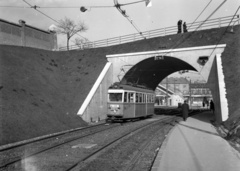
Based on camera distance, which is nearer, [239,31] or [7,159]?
[7,159]

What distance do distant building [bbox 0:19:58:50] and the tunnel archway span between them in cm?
1183

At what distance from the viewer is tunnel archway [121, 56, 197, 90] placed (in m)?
29.5

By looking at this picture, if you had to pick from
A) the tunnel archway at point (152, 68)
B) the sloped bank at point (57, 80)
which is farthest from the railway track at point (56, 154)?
the tunnel archway at point (152, 68)

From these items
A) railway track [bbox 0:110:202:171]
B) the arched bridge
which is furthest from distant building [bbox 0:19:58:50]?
railway track [bbox 0:110:202:171]

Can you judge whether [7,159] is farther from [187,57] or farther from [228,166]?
[187,57]

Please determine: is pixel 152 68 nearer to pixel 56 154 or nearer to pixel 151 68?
pixel 151 68

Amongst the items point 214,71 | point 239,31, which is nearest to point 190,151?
point 214,71

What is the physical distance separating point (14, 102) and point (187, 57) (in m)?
16.4

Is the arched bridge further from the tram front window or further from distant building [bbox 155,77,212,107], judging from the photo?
distant building [bbox 155,77,212,107]

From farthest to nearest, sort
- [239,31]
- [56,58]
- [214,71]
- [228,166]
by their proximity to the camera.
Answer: [56,58]
[239,31]
[214,71]
[228,166]

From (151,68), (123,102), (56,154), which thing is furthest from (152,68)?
(56,154)

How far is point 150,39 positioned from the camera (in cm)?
3164

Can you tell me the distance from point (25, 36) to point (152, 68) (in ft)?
50.4

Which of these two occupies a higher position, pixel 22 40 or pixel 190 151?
pixel 22 40
